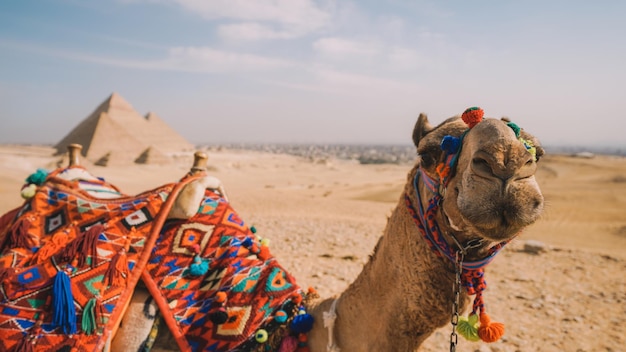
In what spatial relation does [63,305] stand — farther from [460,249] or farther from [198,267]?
[460,249]

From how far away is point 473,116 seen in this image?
4.15 feet

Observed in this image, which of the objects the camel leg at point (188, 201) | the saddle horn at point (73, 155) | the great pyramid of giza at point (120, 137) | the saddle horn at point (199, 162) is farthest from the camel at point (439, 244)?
the great pyramid of giza at point (120, 137)

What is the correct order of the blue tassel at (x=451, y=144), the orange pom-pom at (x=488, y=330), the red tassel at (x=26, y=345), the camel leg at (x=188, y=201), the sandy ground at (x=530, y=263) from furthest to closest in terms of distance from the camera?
the sandy ground at (x=530, y=263) → the camel leg at (x=188, y=201) → the red tassel at (x=26, y=345) → the orange pom-pom at (x=488, y=330) → the blue tassel at (x=451, y=144)

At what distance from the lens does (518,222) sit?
1.00 m

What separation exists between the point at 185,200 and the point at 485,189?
1783mm

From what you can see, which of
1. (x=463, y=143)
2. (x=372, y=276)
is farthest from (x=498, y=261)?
(x=463, y=143)

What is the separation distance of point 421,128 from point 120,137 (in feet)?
148

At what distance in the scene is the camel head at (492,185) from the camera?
3.33 feet

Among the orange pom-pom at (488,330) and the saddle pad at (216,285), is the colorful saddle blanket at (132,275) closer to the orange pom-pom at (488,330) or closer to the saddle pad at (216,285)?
the saddle pad at (216,285)

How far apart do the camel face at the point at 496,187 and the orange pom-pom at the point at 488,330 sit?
49cm

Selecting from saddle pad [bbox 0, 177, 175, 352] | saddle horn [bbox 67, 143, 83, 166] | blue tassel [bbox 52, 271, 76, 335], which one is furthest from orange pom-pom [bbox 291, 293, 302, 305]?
saddle horn [bbox 67, 143, 83, 166]

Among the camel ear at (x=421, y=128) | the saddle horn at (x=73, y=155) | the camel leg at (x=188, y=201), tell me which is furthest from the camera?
the saddle horn at (x=73, y=155)

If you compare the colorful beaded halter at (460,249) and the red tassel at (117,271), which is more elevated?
the colorful beaded halter at (460,249)

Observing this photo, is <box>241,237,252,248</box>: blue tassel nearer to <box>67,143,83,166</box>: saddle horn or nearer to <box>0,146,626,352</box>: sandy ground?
<box>0,146,626,352</box>: sandy ground
